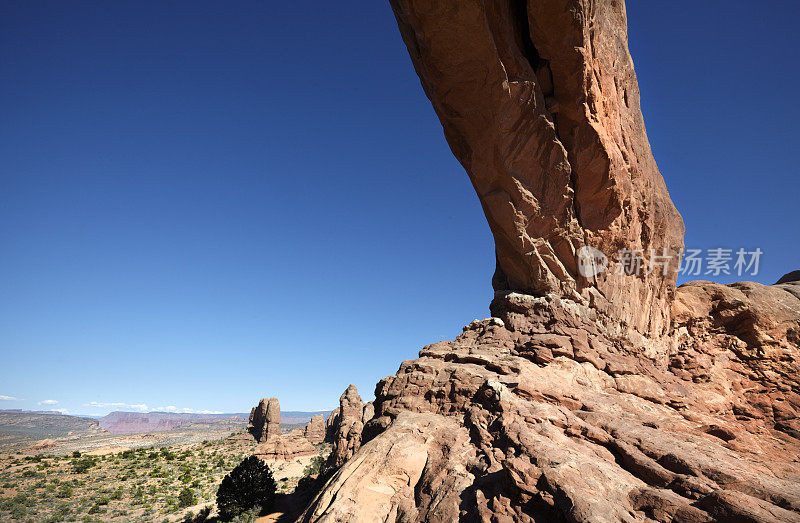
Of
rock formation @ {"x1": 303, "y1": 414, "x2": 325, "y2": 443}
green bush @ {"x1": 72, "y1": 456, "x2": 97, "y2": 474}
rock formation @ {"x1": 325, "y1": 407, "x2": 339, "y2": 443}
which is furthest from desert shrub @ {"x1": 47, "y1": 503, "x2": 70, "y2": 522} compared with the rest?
rock formation @ {"x1": 303, "y1": 414, "x2": 325, "y2": 443}

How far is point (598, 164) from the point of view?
15680mm

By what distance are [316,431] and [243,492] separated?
59.2 meters

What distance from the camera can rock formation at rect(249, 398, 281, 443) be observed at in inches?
3145

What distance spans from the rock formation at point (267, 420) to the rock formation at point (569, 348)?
3078 inches

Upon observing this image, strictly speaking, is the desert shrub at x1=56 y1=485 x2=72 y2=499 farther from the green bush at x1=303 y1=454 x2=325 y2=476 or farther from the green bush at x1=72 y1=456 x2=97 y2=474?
the green bush at x1=303 y1=454 x2=325 y2=476

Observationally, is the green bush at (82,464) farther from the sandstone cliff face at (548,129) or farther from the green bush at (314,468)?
the sandstone cliff face at (548,129)

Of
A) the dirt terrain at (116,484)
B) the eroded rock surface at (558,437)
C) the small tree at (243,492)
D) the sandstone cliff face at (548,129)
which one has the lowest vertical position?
the dirt terrain at (116,484)

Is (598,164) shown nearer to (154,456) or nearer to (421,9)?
(421,9)

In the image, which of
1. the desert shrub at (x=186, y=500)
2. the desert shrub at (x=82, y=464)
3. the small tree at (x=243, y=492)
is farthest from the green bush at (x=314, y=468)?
the desert shrub at (x=82, y=464)

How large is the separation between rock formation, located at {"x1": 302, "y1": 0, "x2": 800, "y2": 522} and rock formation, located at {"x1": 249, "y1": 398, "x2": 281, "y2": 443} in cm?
7819

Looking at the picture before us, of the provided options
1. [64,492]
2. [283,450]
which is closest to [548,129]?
[64,492]

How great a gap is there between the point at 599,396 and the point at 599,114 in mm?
11409

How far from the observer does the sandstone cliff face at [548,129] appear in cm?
1364

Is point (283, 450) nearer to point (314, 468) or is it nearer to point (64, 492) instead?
point (314, 468)
